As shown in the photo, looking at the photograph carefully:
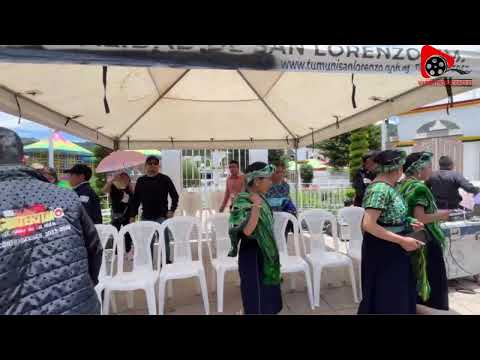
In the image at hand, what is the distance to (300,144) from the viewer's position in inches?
256

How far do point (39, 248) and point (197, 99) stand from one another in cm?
356

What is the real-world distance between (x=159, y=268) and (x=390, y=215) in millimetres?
2237

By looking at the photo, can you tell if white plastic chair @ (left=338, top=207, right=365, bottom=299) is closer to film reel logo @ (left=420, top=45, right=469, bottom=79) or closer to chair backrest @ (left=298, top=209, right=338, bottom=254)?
chair backrest @ (left=298, top=209, right=338, bottom=254)

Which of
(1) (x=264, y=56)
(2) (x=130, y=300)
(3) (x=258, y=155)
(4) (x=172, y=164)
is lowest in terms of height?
(2) (x=130, y=300)

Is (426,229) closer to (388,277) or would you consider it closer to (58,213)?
(388,277)

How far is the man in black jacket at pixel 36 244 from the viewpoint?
3.90 feet

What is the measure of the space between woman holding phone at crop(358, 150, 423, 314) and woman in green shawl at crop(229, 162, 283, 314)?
0.71m

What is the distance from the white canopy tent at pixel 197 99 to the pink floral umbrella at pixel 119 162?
1.70 ft

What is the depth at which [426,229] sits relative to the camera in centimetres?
241

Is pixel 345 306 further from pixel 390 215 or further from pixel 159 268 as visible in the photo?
pixel 159 268

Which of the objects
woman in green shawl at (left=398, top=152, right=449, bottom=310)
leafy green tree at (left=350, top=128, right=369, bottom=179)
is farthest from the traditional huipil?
leafy green tree at (left=350, top=128, right=369, bottom=179)

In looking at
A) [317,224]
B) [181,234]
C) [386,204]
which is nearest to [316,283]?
[317,224]

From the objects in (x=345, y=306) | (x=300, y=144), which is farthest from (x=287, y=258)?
(x=300, y=144)

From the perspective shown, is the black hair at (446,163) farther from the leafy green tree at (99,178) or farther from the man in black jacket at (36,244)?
the leafy green tree at (99,178)
